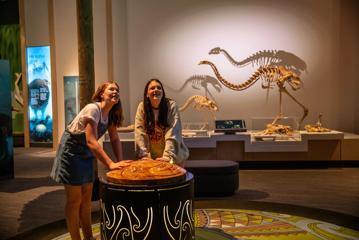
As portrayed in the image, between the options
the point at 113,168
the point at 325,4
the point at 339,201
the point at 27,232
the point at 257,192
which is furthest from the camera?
the point at 325,4

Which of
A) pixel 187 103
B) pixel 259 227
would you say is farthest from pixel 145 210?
pixel 187 103

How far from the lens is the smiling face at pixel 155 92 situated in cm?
355

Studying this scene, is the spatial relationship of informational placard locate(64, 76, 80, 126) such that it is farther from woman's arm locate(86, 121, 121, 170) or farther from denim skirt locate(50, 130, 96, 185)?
woman's arm locate(86, 121, 121, 170)

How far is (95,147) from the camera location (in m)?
3.04

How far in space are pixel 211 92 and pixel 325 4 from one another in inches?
107

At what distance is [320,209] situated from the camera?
4801 millimetres

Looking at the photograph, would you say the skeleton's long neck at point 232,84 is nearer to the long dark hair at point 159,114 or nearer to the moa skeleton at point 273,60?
the moa skeleton at point 273,60

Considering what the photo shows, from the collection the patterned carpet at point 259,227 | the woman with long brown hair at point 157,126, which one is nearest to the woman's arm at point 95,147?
the woman with long brown hair at point 157,126

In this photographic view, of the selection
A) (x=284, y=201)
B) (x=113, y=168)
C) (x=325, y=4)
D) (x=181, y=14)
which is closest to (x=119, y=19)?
(x=181, y=14)

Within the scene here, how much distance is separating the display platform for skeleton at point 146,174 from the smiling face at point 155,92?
28.2 inches

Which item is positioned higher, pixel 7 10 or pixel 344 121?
pixel 7 10

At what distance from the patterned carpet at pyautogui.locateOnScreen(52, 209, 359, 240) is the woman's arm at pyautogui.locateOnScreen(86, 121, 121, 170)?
125 cm

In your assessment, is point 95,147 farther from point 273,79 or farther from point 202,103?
point 273,79

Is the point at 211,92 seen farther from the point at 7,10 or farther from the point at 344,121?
the point at 7,10
